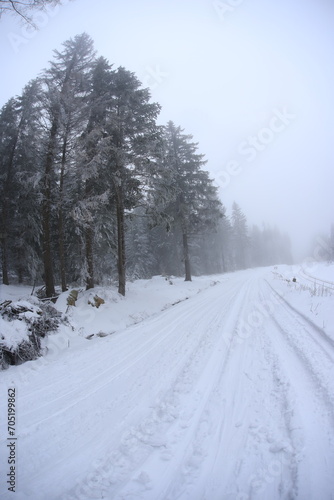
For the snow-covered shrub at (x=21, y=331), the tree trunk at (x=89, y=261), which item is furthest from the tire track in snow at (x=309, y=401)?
the tree trunk at (x=89, y=261)

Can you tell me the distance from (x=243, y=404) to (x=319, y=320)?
4.39 m

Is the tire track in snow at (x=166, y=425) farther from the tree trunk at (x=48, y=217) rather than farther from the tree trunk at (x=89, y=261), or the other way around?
the tree trunk at (x=48, y=217)

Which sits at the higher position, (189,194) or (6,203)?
(189,194)

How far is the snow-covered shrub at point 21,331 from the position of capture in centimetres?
514

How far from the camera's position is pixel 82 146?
11047mm

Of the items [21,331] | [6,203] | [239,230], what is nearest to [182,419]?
[21,331]

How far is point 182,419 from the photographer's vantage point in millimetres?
2768

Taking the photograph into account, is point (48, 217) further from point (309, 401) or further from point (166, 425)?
point (309, 401)

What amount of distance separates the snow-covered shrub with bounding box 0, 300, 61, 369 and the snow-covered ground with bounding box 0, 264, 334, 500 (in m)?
0.32

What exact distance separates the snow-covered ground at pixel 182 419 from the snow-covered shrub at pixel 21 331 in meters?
0.32

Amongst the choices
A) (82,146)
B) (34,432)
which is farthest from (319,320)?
(82,146)

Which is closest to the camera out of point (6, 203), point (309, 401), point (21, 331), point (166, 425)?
point (166, 425)

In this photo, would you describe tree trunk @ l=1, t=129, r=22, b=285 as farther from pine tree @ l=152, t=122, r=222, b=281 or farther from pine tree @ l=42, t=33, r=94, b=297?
pine tree @ l=152, t=122, r=222, b=281

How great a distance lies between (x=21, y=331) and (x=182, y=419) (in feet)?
15.8
